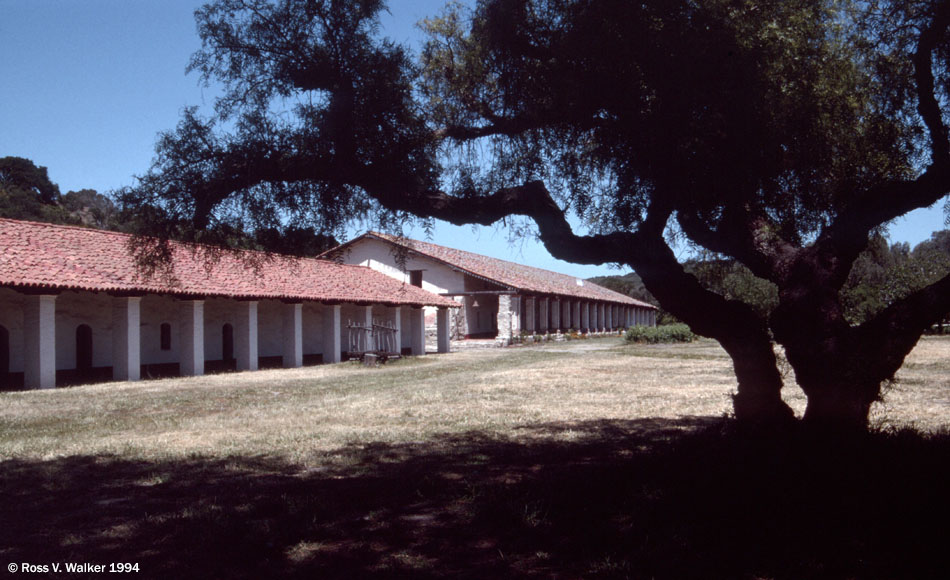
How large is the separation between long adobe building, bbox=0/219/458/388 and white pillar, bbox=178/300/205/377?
0.09 ft

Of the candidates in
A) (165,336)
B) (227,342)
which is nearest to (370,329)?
(227,342)

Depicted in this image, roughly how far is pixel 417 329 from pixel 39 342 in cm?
1635

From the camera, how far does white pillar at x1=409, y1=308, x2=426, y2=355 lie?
3052 centimetres

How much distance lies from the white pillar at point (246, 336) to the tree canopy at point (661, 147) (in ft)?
51.5

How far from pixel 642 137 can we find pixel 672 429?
4275 mm

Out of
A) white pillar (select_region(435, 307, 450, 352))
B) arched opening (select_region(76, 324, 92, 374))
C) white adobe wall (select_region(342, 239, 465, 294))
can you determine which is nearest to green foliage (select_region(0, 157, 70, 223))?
white adobe wall (select_region(342, 239, 465, 294))

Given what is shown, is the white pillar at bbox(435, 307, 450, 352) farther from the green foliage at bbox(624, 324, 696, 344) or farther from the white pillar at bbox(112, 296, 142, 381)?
the white pillar at bbox(112, 296, 142, 381)

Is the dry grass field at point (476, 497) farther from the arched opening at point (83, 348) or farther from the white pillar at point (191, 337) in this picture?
the arched opening at point (83, 348)

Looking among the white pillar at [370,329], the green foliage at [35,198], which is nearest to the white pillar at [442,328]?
the white pillar at [370,329]

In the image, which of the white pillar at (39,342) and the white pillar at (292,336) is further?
the white pillar at (292,336)

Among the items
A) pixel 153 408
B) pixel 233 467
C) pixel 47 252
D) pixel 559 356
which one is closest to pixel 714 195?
pixel 233 467

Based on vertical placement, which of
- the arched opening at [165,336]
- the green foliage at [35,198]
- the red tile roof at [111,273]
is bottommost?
the arched opening at [165,336]

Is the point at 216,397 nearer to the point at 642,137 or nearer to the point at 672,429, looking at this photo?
the point at 672,429

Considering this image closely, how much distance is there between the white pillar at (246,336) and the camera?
21.7 metres
